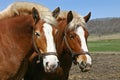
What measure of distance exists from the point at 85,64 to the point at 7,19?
189 cm

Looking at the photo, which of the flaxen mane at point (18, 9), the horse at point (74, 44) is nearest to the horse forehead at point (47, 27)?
the horse at point (74, 44)

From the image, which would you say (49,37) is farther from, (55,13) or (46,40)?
(55,13)

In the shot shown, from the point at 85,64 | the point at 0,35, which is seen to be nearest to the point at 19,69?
the point at 0,35

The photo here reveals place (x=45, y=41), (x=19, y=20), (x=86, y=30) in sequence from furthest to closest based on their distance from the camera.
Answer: (x=86, y=30), (x=19, y=20), (x=45, y=41)

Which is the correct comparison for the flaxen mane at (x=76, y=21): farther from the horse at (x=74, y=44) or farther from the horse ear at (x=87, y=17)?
the horse ear at (x=87, y=17)

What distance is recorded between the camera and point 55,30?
22.1ft

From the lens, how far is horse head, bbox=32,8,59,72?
640cm

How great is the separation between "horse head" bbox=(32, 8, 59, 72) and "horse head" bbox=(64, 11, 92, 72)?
0.97 m

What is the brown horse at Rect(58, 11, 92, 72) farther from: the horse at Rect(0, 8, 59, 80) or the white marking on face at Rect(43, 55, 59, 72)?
the white marking on face at Rect(43, 55, 59, 72)

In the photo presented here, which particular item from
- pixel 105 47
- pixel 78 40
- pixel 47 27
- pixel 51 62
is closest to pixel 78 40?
pixel 78 40

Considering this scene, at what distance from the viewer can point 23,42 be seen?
7.06 m

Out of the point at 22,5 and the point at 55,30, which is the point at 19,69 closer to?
the point at 55,30

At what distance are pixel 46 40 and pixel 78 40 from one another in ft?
3.92

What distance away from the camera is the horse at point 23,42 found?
21.7 ft
